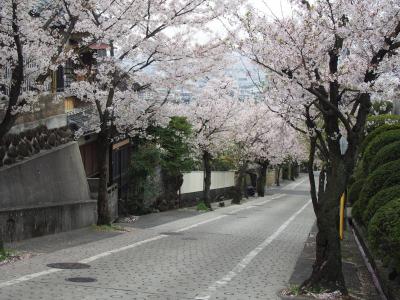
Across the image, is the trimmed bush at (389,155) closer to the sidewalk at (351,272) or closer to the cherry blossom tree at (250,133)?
the sidewalk at (351,272)

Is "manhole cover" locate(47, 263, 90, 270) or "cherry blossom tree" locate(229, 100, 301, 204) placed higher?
"cherry blossom tree" locate(229, 100, 301, 204)

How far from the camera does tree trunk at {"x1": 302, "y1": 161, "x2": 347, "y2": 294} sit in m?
9.65

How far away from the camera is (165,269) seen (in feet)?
38.4

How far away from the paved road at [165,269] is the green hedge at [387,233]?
212cm

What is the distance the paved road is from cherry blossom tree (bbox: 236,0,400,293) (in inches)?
62.3

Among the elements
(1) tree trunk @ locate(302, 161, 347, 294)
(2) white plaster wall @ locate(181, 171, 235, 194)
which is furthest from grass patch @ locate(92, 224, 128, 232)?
(2) white plaster wall @ locate(181, 171, 235, 194)

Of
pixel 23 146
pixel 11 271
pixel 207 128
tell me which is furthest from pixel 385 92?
pixel 207 128

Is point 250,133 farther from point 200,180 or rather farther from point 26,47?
point 26,47

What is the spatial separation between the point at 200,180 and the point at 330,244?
3012cm

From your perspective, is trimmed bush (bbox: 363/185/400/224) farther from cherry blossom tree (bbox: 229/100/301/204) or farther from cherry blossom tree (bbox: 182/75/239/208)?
cherry blossom tree (bbox: 229/100/301/204)

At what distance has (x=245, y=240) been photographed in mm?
18453

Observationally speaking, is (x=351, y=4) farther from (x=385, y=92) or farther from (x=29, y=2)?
(x=29, y=2)

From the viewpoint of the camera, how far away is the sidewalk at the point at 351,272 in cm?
1029

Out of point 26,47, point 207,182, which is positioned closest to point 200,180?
point 207,182
